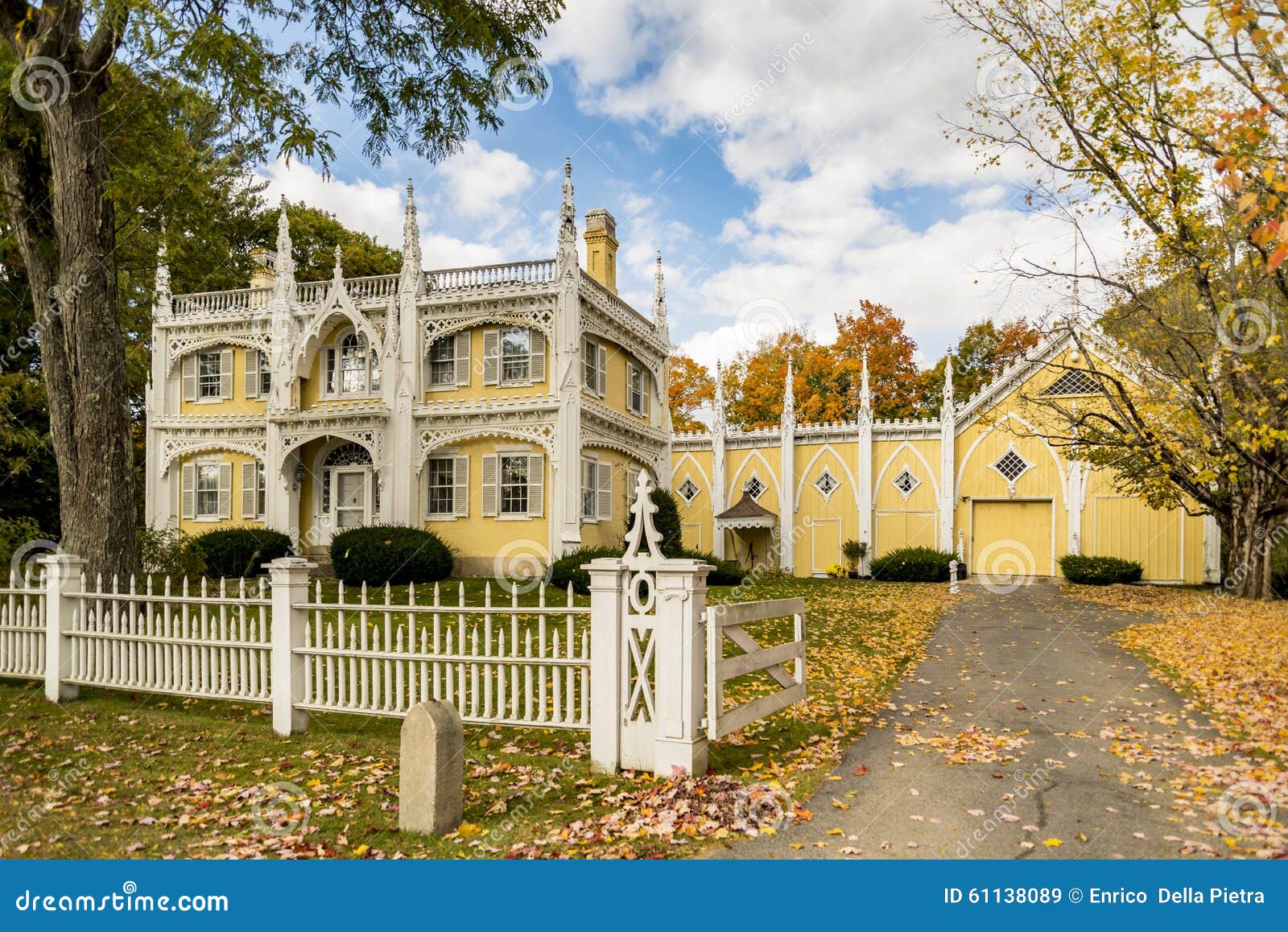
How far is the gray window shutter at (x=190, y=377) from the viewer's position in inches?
1028

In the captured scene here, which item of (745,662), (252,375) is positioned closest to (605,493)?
(252,375)

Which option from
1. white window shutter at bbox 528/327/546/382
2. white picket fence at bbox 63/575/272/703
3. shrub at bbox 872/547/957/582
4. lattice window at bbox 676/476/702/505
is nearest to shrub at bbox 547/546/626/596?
white window shutter at bbox 528/327/546/382

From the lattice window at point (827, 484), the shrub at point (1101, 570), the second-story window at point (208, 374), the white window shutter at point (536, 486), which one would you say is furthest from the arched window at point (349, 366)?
the shrub at point (1101, 570)

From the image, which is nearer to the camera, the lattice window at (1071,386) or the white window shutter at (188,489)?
the lattice window at (1071,386)

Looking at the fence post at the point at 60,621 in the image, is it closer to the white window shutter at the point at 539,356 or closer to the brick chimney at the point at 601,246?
the white window shutter at the point at 539,356

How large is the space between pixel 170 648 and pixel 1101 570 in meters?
22.6

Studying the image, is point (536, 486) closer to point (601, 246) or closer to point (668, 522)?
point (668, 522)

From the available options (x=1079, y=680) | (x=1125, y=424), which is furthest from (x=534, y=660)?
(x=1125, y=424)

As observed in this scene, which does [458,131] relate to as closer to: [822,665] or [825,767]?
[822,665]

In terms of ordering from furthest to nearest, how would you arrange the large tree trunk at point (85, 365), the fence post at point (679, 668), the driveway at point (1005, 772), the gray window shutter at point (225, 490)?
the gray window shutter at point (225, 490) → the large tree trunk at point (85, 365) → the fence post at point (679, 668) → the driveway at point (1005, 772)

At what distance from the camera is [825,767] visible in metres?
6.43

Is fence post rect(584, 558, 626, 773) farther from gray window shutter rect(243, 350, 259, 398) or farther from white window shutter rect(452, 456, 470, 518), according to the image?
gray window shutter rect(243, 350, 259, 398)

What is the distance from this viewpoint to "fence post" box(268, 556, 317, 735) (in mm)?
7715

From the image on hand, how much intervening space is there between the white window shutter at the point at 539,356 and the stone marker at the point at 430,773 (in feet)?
57.6
